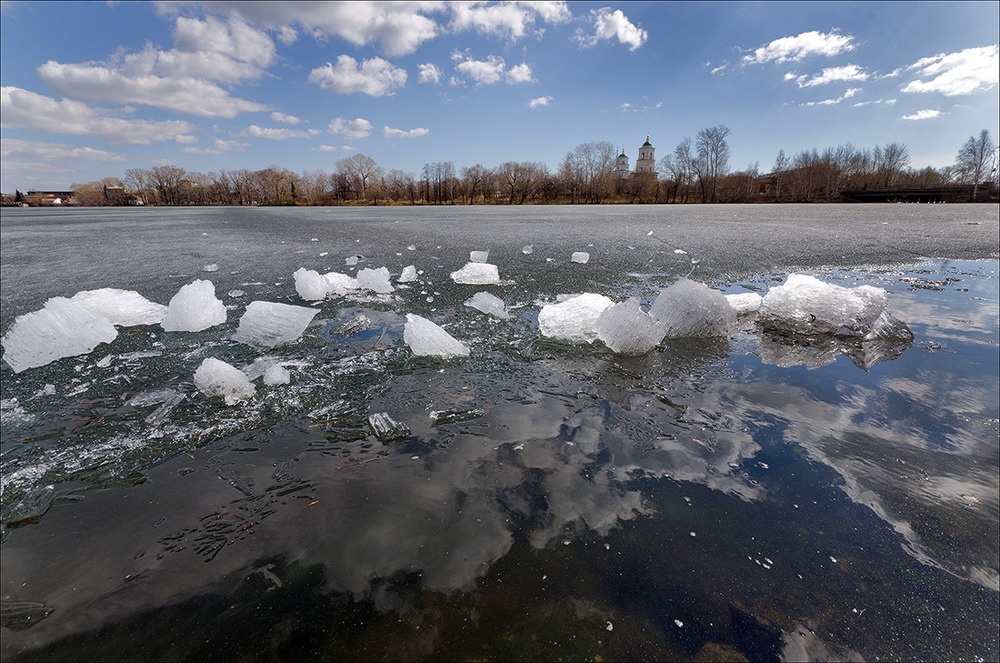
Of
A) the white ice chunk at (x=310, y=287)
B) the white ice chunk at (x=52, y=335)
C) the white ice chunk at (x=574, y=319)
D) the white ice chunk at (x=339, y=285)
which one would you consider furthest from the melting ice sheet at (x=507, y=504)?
the white ice chunk at (x=339, y=285)

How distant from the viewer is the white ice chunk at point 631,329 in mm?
3314

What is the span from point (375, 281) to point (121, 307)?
98.2 inches

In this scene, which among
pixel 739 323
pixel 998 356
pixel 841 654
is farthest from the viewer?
pixel 739 323

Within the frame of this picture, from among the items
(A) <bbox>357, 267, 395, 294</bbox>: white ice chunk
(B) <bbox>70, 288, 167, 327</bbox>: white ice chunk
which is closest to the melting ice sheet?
(B) <bbox>70, 288, 167, 327</bbox>: white ice chunk

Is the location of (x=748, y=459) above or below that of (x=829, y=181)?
below

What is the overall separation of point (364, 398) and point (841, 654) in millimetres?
2362

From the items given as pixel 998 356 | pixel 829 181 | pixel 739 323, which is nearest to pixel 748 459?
pixel 739 323

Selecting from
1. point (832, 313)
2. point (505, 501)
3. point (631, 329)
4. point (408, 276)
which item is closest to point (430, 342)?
point (631, 329)

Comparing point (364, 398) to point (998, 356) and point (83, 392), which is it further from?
point (998, 356)

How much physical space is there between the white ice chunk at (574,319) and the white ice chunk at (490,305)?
543 mm

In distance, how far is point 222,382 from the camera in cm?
260

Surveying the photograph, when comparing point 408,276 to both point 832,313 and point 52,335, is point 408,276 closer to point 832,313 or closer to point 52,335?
A: point 52,335

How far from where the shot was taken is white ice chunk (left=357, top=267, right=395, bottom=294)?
5.31 meters

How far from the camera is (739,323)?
13.6 ft
